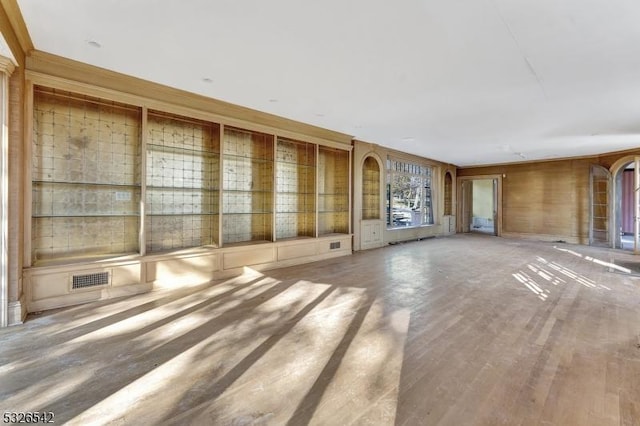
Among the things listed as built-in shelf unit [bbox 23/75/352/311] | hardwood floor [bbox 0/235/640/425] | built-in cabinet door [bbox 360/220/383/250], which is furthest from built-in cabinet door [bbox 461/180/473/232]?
built-in shelf unit [bbox 23/75/352/311]

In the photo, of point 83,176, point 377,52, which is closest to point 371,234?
point 377,52

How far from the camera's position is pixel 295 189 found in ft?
21.2

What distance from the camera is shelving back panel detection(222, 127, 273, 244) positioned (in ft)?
17.6

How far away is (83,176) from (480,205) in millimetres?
15814

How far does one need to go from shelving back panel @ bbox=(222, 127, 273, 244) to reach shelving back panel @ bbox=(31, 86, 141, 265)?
146 cm

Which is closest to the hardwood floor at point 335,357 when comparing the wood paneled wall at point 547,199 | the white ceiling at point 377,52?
the white ceiling at point 377,52

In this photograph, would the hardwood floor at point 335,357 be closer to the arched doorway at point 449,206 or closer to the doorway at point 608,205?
the doorway at point 608,205

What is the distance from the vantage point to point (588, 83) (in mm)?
3709

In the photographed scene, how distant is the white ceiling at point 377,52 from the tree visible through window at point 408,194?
3866 millimetres

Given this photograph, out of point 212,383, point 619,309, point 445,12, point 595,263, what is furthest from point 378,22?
point 595,263

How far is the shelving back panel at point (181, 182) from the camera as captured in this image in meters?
4.46

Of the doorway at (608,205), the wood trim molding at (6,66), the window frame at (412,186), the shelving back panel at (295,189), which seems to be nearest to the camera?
the wood trim molding at (6,66)

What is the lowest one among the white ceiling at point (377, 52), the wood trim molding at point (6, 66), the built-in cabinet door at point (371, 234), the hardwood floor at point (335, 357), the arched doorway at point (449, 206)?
the hardwood floor at point (335, 357)

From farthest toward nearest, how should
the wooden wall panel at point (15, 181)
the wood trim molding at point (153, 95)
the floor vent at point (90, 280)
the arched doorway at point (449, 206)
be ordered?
1. the arched doorway at point (449, 206)
2. the floor vent at point (90, 280)
3. the wood trim molding at point (153, 95)
4. the wooden wall panel at point (15, 181)
